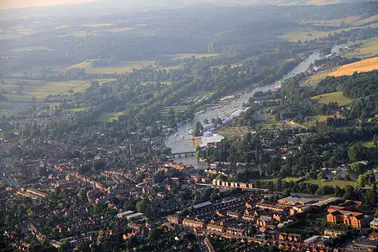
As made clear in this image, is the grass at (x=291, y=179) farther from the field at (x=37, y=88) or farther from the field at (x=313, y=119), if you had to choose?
the field at (x=37, y=88)

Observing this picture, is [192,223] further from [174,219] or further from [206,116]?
[206,116]

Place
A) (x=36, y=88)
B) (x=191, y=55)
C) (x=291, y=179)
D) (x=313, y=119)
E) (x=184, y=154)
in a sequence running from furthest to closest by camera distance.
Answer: (x=191, y=55) → (x=36, y=88) → (x=313, y=119) → (x=184, y=154) → (x=291, y=179)

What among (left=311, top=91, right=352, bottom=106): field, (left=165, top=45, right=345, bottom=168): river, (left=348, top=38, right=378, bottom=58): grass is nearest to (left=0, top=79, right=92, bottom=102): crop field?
(left=165, top=45, right=345, bottom=168): river

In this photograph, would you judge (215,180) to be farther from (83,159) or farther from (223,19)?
(223,19)

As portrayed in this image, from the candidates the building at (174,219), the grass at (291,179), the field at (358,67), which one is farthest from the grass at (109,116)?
the building at (174,219)

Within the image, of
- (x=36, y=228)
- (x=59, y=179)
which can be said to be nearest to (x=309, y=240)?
(x=36, y=228)

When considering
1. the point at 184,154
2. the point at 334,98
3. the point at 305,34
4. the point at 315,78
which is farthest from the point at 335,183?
the point at 305,34
